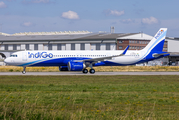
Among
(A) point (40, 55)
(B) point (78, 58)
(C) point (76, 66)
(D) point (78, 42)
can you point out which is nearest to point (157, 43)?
(B) point (78, 58)

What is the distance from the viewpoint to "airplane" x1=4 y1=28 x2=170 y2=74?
133 ft

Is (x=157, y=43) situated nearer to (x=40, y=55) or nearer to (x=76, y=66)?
(x=76, y=66)

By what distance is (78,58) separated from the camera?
4250cm

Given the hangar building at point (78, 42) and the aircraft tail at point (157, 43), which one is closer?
the aircraft tail at point (157, 43)

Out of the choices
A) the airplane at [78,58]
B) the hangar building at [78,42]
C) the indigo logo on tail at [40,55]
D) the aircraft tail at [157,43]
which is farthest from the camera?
the hangar building at [78,42]

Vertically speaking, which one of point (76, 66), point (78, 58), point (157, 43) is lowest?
point (76, 66)

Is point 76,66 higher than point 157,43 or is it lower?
lower

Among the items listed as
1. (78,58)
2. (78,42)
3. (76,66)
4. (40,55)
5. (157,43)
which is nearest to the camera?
(76,66)

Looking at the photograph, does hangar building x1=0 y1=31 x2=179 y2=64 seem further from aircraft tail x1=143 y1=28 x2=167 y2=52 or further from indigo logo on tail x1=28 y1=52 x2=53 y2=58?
indigo logo on tail x1=28 y1=52 x2=53 y2=58

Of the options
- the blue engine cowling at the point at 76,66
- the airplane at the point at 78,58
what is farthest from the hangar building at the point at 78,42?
the blue engine cowling at the point at 76,66

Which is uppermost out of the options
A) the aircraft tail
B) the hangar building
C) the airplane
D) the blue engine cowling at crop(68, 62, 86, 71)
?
the hangar building

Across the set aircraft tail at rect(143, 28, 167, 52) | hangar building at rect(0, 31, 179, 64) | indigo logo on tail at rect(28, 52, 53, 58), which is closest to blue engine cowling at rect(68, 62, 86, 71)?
indigo logo on tail at rect(28, 52, 53, 58)

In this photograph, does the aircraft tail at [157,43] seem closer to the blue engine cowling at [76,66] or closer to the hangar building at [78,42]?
the blue engine cowling at [76,66]

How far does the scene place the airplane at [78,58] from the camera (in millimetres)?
40469
